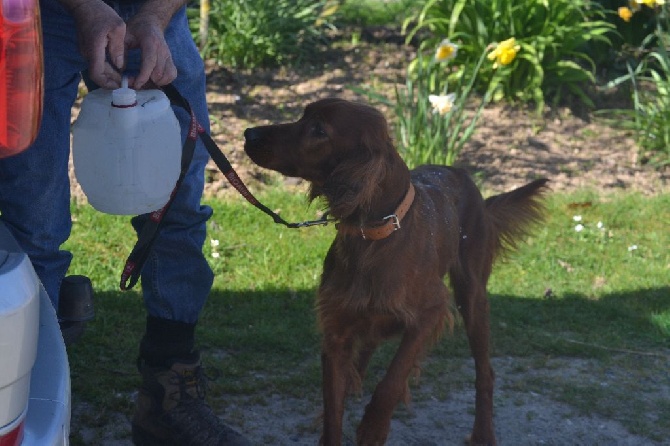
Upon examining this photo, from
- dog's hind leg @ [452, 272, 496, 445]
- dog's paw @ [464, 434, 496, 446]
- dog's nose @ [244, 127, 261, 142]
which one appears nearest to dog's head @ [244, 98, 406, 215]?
dog's nose @ [244, 127, 261, 142]

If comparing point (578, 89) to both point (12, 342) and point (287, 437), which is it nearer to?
point (287, 437)

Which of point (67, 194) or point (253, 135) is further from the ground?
point (253, 135)

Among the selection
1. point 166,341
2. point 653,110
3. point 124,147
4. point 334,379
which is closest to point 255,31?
point 653,110

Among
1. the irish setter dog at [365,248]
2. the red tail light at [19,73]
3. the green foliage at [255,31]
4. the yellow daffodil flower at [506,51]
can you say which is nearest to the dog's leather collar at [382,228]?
the irish setter dog at [365,248]

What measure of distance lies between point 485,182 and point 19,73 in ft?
16.6

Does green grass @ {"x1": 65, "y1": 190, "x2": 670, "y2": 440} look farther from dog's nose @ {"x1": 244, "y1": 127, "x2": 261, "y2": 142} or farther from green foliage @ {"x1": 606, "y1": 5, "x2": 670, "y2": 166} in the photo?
green foliage @ {"x1": 606, "y1": 5, "x2": 670, "y2": 166}

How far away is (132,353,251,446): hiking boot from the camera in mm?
3537

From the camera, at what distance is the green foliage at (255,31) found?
25.3ft

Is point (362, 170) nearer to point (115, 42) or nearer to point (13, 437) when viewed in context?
point (115, 42)

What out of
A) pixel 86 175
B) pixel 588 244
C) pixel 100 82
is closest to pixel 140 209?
pixel 86 175

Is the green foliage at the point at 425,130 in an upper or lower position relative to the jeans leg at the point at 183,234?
lower

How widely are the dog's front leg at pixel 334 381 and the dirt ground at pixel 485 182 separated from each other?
0.97ft

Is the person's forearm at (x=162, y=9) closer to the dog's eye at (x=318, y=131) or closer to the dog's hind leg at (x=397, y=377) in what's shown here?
the dog's eye at (x=318, y=131)

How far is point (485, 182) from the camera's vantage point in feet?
21.8
